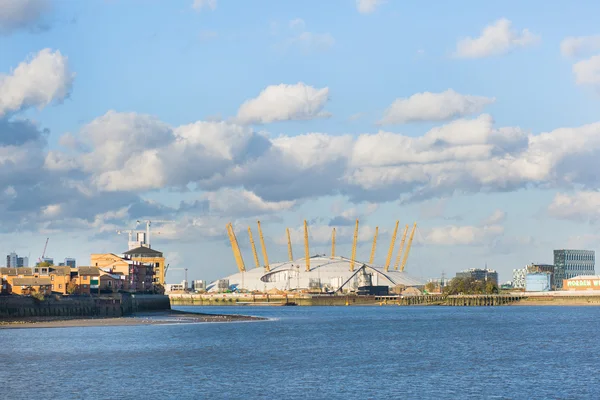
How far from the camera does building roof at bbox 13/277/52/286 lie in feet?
545

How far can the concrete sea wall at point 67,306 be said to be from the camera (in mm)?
142625

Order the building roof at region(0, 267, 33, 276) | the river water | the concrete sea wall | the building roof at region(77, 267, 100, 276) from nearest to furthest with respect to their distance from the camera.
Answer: the river water
the concrete sea wall
the building roof at region(0, 267, 33, 276)
the building roof at region(77, 267, 100, 276)

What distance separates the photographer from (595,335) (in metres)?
113

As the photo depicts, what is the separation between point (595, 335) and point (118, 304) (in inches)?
3424

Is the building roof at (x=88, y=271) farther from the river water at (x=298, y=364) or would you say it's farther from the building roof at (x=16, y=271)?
the river water at (x=298, y=364)

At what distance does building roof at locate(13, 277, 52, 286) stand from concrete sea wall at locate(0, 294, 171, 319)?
10.6m

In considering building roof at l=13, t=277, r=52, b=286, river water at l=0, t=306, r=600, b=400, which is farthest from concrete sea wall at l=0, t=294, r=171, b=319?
river water at l=0, t=306, r=600, b=400

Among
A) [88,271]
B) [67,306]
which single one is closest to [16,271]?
[88,271]

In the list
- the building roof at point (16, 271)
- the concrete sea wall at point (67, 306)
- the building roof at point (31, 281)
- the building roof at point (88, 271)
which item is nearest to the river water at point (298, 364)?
the concrete sea wall at point (67, 306)

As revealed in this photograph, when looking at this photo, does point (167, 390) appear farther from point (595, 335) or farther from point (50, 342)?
point (595, 335)

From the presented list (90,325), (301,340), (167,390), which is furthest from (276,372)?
(90,325)

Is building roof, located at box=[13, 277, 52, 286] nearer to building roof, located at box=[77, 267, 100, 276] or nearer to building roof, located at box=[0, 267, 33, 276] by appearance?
building roof, located at box=[0, 267, 33, 276]

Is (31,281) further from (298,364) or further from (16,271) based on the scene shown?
(298,364)

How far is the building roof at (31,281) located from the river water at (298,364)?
46395 millimetres
